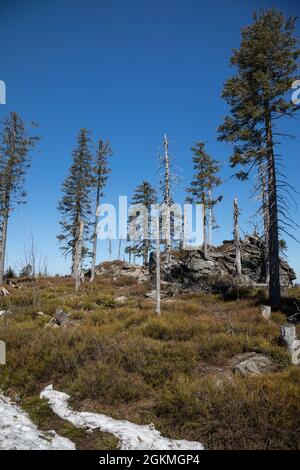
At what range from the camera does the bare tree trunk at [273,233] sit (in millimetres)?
13562

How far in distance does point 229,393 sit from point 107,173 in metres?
29.4

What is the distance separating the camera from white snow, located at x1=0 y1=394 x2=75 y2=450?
434 cm

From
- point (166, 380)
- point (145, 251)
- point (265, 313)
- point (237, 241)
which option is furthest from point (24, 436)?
point (145, 251)

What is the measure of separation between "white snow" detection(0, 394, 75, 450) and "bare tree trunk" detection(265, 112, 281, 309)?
1112 centimetres

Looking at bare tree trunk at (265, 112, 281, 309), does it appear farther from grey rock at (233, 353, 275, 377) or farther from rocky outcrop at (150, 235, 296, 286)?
grey rock at (233, 353, 275, 377)

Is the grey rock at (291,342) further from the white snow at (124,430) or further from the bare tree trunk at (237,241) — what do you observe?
the bare tree trunk at (237,241)

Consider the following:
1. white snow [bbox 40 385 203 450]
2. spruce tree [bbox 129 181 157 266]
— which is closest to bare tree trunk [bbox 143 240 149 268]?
spruce tree [bbox 129 181 157 266]

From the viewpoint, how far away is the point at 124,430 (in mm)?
4832

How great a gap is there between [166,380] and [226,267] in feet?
62.4

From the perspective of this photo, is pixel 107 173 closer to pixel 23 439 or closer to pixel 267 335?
pixel 267 335

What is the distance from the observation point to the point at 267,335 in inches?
362

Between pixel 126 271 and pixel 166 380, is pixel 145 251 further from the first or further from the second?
pixel 166 380
